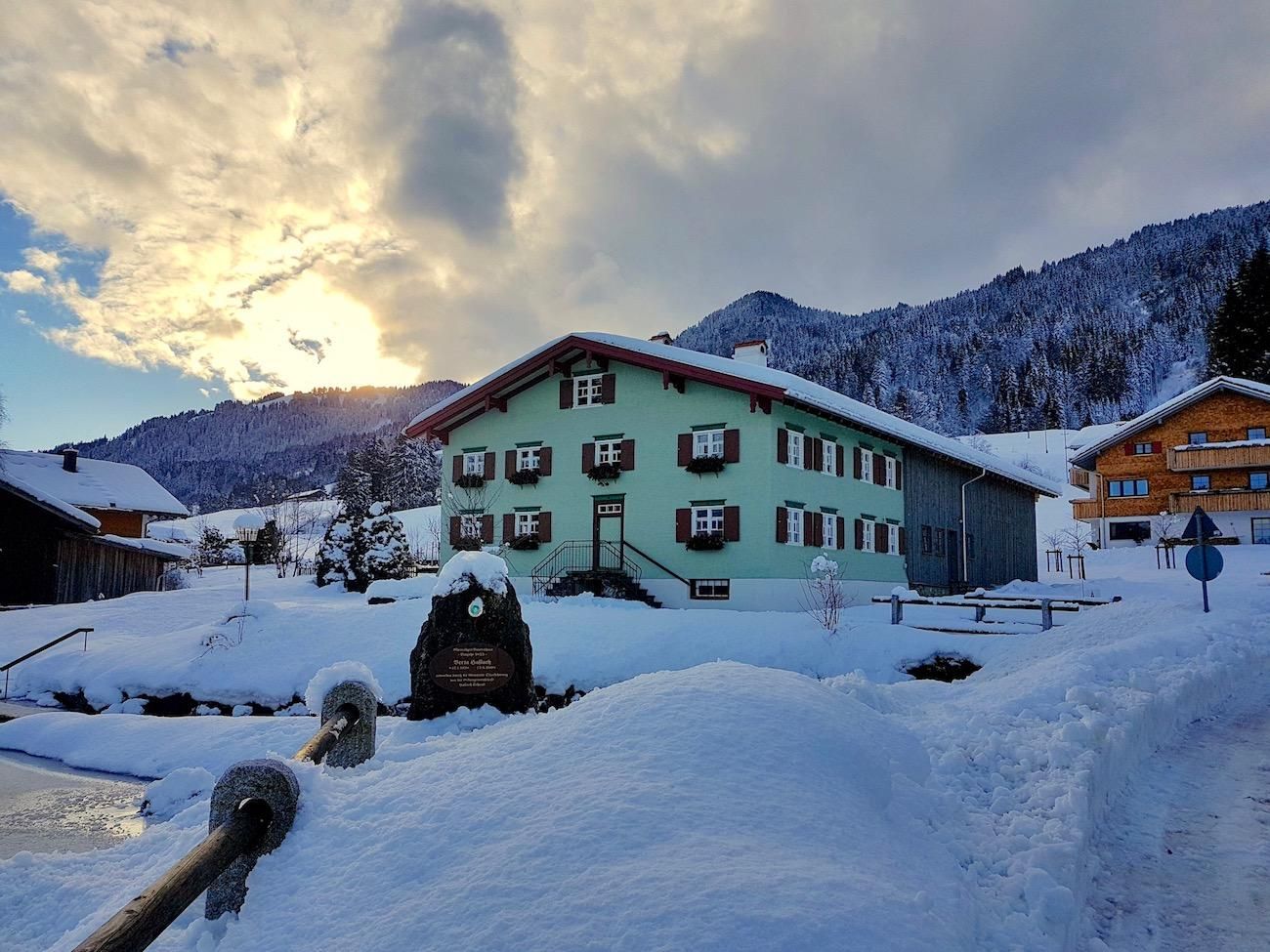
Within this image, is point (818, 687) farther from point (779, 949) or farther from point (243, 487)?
point (243, 487)

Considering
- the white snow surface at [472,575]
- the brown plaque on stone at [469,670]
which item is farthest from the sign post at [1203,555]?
the brown plaque on stone at [469,670]

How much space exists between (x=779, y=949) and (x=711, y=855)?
2.02ft

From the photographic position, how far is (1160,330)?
462 feet

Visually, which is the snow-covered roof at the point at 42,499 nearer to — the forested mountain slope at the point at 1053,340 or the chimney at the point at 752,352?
the chimney at the point at 752,352

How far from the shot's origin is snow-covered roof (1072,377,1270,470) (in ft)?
132

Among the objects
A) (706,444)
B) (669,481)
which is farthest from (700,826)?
(669,481)

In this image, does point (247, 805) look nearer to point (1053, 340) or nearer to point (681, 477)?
point (681, 477)

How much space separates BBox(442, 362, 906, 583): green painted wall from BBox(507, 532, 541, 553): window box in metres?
0.26

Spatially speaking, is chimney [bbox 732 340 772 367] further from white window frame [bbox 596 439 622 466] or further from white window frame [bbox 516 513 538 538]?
white window frame [bbox 516 513 538 538]

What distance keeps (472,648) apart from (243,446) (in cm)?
19544

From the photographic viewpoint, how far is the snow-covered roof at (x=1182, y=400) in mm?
40375

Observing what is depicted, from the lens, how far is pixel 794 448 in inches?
915

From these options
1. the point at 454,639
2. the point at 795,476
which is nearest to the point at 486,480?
the point at 795,476

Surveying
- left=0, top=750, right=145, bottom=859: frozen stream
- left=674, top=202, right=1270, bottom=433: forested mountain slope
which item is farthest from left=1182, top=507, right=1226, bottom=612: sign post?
left=674, top=202, right=1270, bottom=433: forested mountain slope
